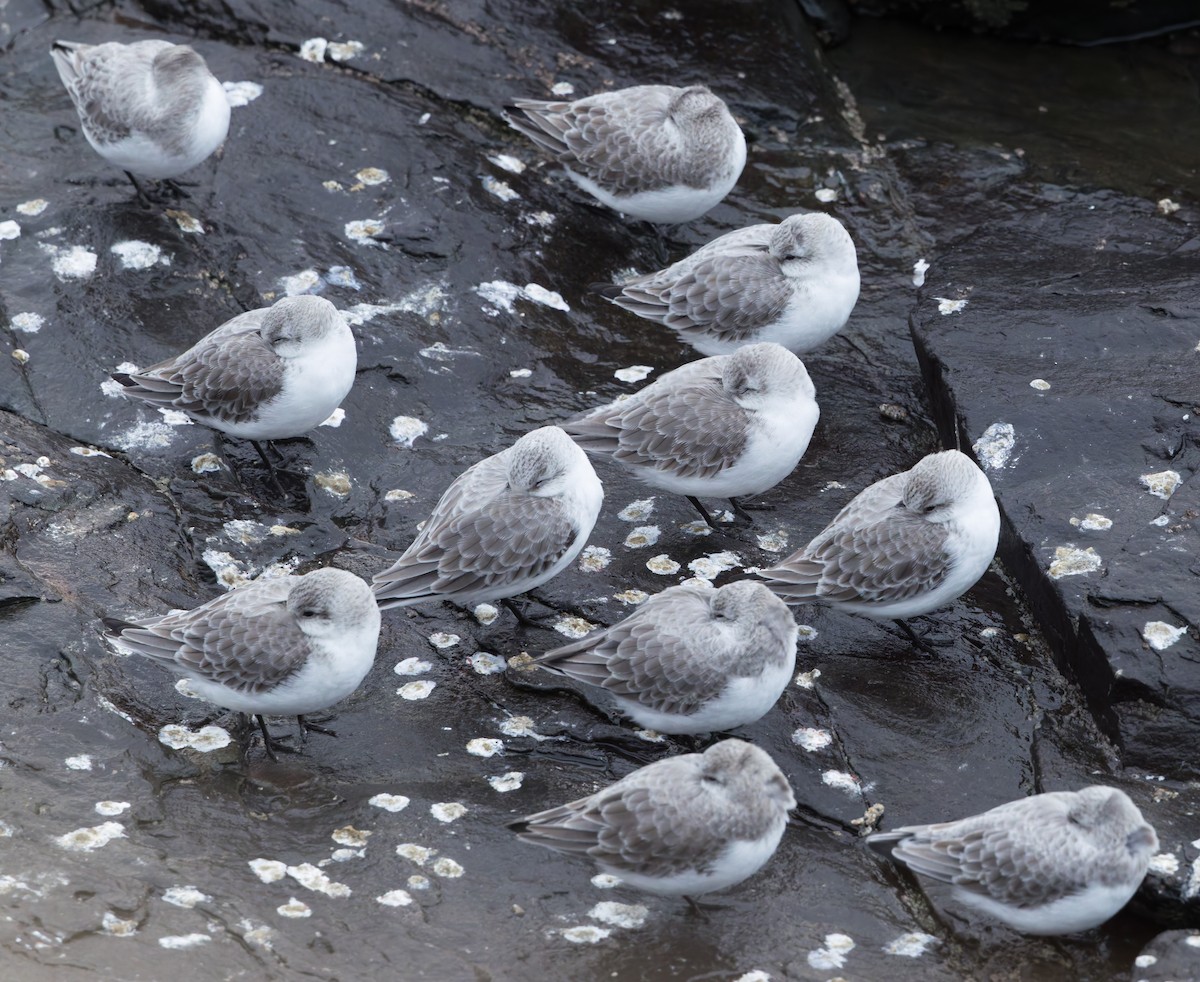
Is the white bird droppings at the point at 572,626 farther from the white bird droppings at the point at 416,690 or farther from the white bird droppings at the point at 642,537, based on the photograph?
the white bird droppings at the point at 416,690

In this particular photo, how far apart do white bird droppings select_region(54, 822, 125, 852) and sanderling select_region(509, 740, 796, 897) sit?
71.0 inches

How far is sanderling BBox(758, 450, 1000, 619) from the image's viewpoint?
7.11 metres

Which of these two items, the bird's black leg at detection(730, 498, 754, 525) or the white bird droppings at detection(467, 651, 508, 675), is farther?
the bird's black leg at detection(730, 498, 754, 525)

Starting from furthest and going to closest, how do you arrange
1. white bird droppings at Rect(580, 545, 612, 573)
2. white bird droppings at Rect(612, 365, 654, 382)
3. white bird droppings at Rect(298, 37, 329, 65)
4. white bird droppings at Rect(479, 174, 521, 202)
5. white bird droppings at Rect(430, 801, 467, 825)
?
1. white bird droppings at Rect(298, 37, 329, 65)
2. white bird droppings at Rect(479, 174, 521, 202)
3. white bird droppings at Rect(612, 365, 654, 382)
4. white bird droppings at Rect(580, 545, 612, 573)
5. white bird droppings at Rect(430, 801, 467, 825)

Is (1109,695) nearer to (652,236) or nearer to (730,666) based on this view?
(730,666)

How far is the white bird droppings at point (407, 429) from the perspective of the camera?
870 centimetres

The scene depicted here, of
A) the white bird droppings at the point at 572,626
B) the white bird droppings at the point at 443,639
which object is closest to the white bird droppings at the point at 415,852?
the white bird droppings at the point at 443,639

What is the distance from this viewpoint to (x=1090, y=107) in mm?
11883

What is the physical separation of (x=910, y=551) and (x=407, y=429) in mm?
3327

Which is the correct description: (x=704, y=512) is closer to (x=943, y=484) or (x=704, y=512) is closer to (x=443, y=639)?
(x=943, y=484)

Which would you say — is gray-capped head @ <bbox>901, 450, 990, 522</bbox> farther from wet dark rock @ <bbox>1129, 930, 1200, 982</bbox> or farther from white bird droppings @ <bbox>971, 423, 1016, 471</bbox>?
wet dark rock @ <bbox>1129, 930, 1200, 982</bbox>

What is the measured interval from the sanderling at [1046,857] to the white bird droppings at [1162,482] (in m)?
2.25

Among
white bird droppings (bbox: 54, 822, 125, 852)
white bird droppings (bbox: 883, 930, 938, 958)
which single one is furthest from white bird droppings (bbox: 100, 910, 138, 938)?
white bird droppings (bbox: 883, 930, 938, 958)

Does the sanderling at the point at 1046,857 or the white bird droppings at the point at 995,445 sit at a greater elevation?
the white bird droppings at the point at 995,445
